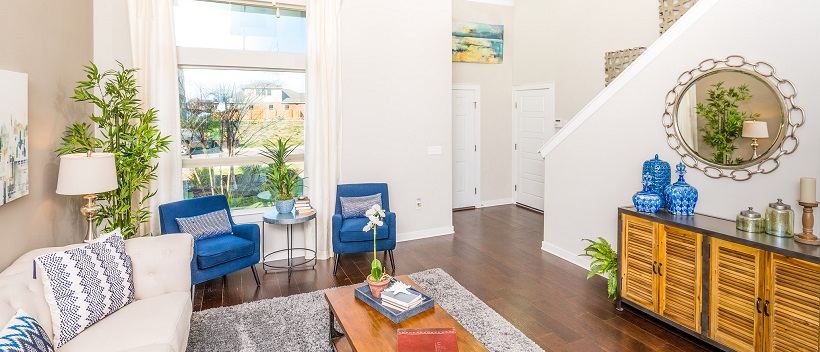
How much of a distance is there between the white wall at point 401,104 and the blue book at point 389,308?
276 cm

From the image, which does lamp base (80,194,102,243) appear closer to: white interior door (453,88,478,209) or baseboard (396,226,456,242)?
baseboard (396,226,456,242)

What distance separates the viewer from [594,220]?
459cm

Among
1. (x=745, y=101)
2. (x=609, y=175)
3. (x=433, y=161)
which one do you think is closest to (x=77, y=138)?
(x=433, y=161)

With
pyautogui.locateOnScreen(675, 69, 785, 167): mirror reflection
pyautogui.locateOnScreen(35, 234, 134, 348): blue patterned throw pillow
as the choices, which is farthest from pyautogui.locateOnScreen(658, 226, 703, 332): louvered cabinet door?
pyautogui.locateOnScreen(35, 234, 134, 348): blue patterned throw pillow

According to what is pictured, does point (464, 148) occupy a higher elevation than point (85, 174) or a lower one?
higher

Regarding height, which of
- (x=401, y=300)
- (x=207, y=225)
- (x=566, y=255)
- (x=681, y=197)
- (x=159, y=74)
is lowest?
(x=566, y=255)

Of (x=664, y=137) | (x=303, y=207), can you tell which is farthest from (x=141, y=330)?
(x=664, y=137)

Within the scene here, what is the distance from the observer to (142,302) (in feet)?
8.93

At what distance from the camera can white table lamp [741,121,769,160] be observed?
310 cm

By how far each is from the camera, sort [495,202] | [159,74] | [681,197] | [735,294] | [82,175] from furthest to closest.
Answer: [495,202] → [159,74] → [681,197] → [82,175] → [735,294]

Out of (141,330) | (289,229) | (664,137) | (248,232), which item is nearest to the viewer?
(141,330)

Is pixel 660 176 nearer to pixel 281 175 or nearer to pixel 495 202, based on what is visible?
pixel 281 175

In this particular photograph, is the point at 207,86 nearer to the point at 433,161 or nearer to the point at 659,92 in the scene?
the point at 433,161

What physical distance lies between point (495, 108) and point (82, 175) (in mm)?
6590
